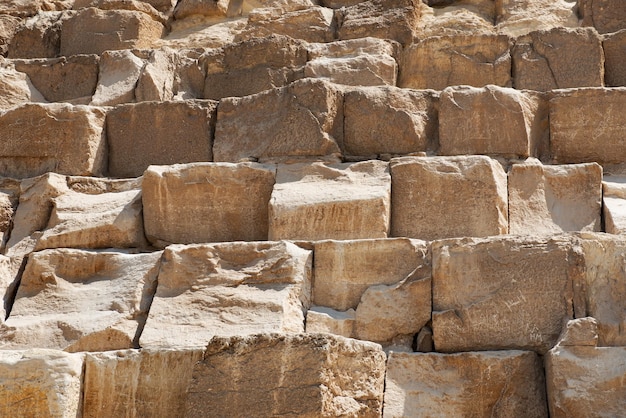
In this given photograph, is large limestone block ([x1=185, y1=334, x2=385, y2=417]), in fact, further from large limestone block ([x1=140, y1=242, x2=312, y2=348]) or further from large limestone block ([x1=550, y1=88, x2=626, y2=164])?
large limestone block ([x1=550, y1=88, x2=626, y2=164])

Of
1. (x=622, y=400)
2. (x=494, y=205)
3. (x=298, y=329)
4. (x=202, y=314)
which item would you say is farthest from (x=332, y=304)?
(x=622, y=400)

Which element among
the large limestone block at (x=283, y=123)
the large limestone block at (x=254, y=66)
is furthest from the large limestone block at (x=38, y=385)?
the large limestone block at (x=254, y=66)

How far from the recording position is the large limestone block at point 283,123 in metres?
7.13

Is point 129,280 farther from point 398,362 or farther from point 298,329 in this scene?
point 398,362

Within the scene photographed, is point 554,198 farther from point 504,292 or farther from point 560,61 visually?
point 560,61

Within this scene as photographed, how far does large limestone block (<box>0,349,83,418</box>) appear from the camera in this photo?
5.49m

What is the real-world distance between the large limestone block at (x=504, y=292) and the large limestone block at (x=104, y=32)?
4.52 meters

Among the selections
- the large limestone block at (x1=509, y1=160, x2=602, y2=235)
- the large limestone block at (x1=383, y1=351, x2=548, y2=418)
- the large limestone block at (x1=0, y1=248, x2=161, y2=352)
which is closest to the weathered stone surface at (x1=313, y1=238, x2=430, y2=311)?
the large limestone block at (x1=383, y1=351, x2=548, y2=418)

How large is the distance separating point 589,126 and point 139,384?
329 cm

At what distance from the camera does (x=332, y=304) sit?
6168 mm

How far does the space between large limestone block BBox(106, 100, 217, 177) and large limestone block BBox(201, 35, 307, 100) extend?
739 mm

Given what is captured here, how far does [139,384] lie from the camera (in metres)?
5.70

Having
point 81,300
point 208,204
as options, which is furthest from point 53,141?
point 81,300

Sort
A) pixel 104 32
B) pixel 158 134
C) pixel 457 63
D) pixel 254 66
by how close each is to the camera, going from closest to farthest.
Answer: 1. pixel 158 134
2. pixel 457 63
3. pixel 254 66
4. pixel 104 32
